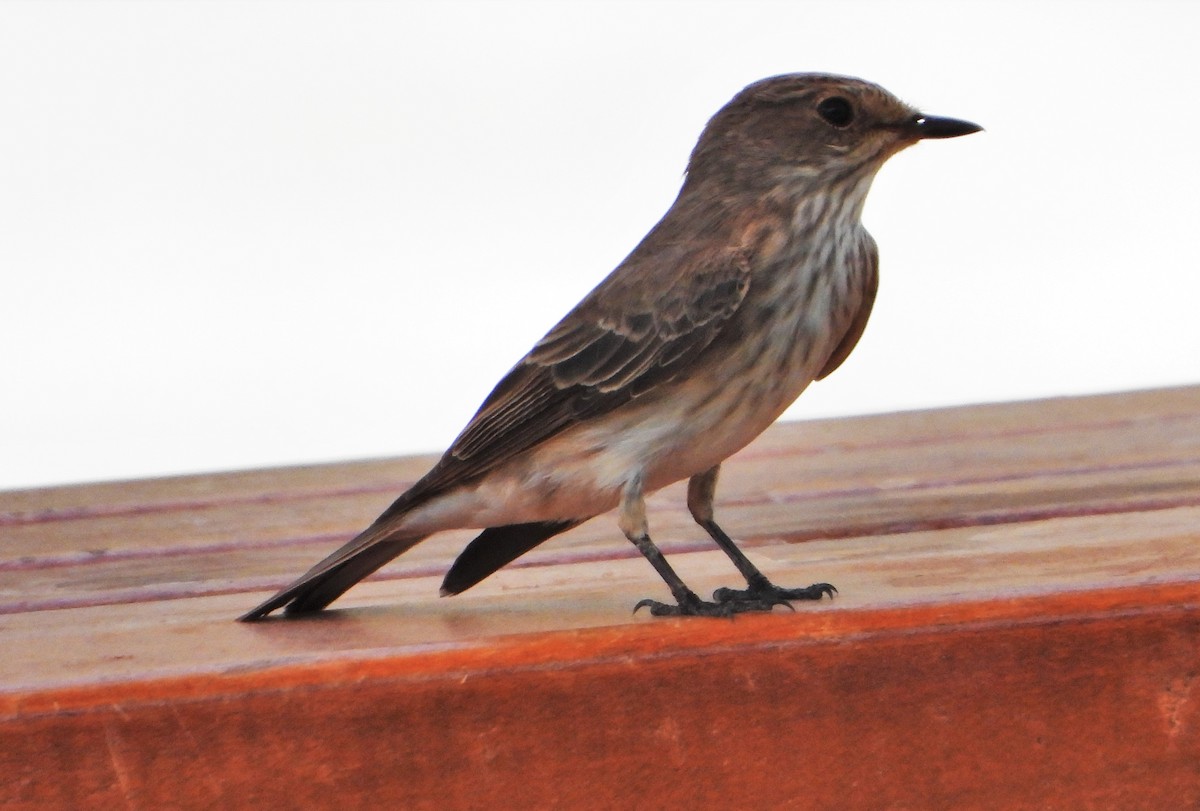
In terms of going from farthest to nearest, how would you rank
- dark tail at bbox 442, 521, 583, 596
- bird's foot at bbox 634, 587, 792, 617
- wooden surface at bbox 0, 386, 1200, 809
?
dark tail at bbox 442, 521, 583, 596, bird's foot at bbox 634, 587, 792, 617, wooden surface at bbox 0, 386, 1200, 809

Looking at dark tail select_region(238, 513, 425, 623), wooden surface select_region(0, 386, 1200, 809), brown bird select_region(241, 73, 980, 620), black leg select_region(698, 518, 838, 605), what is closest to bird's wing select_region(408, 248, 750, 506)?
brown bird select_region(241, 73, 980, 620)

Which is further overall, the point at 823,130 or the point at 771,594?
the point at 823,130

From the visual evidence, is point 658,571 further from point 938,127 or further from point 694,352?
point 938,127

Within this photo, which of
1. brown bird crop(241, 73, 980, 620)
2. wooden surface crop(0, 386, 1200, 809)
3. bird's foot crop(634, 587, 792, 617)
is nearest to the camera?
wooden surface crop(0, 386, 1200, 809)

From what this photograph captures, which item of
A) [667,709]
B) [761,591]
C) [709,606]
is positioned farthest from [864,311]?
[667,709]

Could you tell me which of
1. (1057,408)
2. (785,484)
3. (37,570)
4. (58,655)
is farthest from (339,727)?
(1057,408)

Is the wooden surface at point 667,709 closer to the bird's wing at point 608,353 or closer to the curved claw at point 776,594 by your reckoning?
the curved claw at point 776,594

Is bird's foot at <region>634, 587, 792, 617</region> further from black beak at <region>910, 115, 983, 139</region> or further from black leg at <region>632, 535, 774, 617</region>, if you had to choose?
black beak at <region>910, 115, 983, 139</region>
